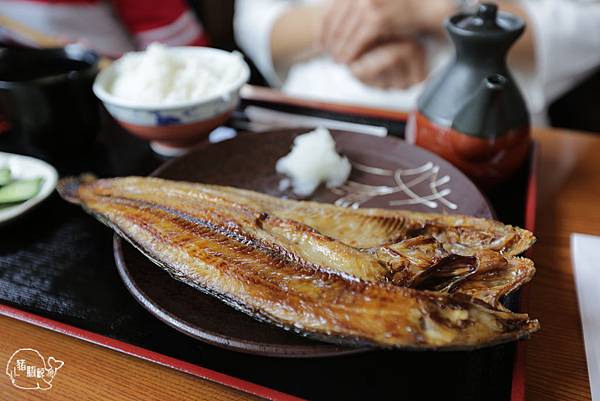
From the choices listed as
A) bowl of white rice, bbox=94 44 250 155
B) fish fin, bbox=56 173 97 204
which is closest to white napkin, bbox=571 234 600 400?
bowl of white rice, bbox=94 44 250 155

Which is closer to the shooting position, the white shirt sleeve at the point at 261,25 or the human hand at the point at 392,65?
the human hand at the point at 392,65

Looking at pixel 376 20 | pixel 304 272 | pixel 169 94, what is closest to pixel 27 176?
pixel 169 94

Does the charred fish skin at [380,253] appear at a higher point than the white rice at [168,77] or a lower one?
lower

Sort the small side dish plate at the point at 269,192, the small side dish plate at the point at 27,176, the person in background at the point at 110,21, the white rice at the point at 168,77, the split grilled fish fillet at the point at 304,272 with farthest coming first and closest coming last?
the person in background at the point at 110,21 → the white rice at the point at 168,77 → the small side dish plate at the point at 27,176 → the small side dish plate at the point at 269,192 → the split grilled fish fillet at the point at 304,272

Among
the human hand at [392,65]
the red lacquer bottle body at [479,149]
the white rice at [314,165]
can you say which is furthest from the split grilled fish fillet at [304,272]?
the human hand at [392,65]

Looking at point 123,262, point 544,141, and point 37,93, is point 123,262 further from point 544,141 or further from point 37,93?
point 544,141

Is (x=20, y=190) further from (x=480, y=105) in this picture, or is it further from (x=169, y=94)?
(x=480, y=105)

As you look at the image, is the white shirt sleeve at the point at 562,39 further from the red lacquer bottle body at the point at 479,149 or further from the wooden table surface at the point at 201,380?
the wooden table surface at the point at 201,380
